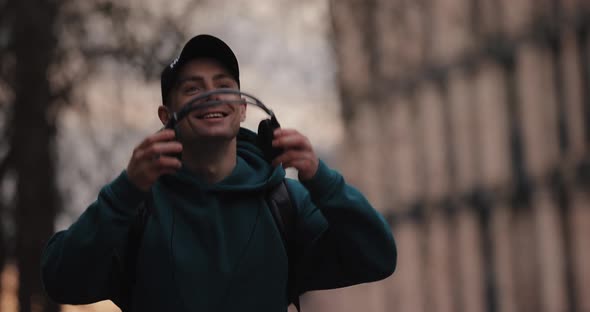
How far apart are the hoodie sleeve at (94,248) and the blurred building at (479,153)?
19.7m

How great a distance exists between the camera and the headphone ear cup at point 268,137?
2.93m

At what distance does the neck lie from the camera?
9.82 feet

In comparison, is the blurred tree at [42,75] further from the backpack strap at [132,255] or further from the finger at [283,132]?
the finger at [283,132]

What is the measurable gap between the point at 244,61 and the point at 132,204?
7031mm

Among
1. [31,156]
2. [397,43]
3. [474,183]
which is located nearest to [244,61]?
[31,156]

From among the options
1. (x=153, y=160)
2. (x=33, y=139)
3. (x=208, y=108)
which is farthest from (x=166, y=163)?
(x=33, y=139)

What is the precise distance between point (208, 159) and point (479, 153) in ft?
91.2

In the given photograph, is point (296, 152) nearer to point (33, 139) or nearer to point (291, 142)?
point (291, 142)

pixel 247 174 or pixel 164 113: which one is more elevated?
pixel 164 113

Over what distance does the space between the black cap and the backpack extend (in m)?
0.35

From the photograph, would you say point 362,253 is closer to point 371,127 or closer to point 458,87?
point 458,87

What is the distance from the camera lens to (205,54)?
303 cm

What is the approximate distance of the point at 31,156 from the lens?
759 centimetres

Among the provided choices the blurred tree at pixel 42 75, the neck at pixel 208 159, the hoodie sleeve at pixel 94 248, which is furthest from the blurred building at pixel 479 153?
the hoodie sleeve at pixel 94 248
